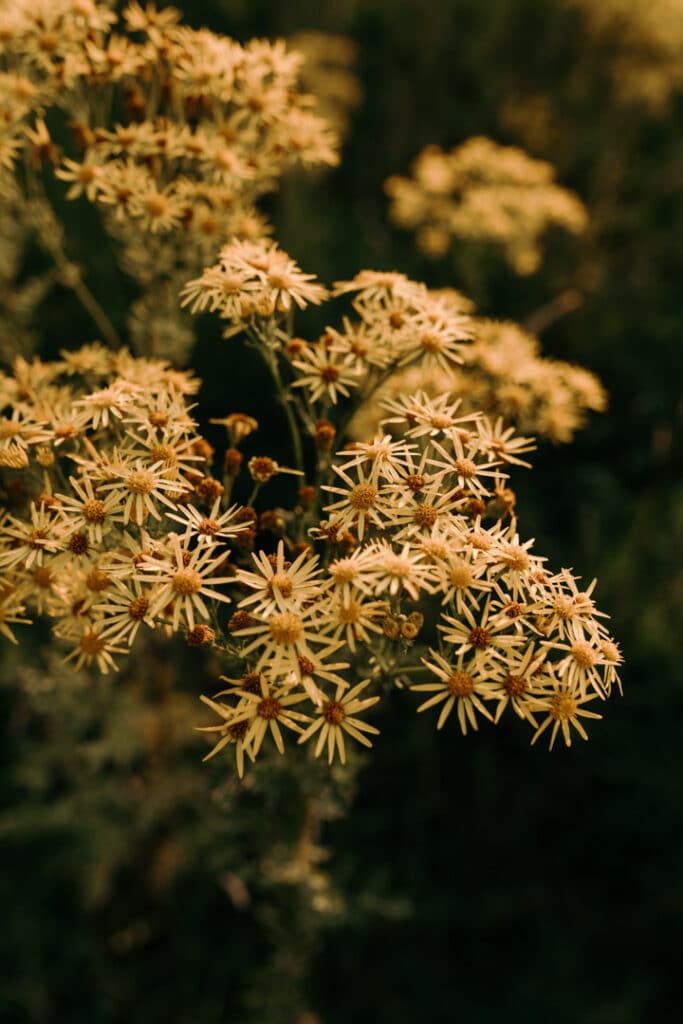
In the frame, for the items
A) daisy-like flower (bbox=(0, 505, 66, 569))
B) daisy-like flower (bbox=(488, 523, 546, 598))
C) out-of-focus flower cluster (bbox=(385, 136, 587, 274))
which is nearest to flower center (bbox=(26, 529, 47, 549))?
daisy-like flower (bbox=(0, 505, 66, 569))

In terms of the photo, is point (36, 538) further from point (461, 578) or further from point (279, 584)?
point (461, 578)

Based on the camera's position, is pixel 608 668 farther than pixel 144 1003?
No

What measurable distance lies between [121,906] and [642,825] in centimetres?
238

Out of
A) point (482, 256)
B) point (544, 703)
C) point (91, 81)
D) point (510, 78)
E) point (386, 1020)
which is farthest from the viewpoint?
point (510, 78)

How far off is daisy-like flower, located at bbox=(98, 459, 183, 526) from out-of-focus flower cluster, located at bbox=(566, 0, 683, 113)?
604 centimetres

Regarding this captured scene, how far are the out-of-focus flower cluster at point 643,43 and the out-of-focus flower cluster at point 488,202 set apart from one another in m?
2.91

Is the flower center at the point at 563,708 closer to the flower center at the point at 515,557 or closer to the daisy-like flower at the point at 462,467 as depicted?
the flower center at the point at 515,557

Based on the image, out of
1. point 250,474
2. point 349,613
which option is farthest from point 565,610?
point 250,474

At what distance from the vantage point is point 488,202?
11.6ft

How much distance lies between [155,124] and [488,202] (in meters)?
1.87

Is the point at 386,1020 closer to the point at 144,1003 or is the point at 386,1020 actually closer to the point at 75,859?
the point at 144,1003

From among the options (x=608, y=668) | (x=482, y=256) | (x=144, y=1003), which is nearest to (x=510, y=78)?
(x=482, y=256)

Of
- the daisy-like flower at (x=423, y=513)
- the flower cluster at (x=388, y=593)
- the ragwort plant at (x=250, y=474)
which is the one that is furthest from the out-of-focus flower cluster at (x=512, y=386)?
the daisy-like flower at (x=423, y=513)

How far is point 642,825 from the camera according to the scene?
323 centimetres
